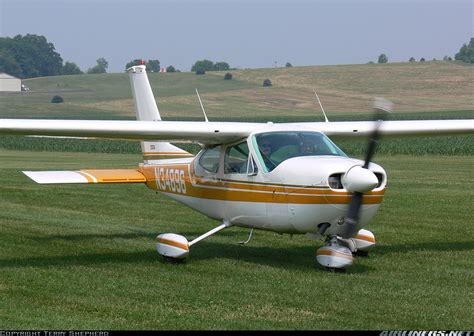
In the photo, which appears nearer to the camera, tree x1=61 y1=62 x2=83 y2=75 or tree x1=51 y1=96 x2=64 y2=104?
tree x1=51 y1=96 x2=64 y2=104

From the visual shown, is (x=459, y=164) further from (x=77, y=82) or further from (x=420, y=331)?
(x=77, y=82)

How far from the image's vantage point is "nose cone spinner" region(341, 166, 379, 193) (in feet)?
34.2

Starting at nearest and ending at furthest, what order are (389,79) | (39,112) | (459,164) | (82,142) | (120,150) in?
1. (459,164)
2. (120,150)
3. (82,142)
4. (39,112)
5. (389,79)

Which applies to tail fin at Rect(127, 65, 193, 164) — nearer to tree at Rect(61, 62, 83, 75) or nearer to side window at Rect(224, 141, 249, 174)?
side window at Rect(224, 141, 249, 174)

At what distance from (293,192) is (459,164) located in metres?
22.8

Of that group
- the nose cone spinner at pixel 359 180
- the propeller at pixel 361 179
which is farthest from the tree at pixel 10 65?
the nose cone spinner at pixel 359 180

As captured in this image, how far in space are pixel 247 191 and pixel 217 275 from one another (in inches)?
57.0

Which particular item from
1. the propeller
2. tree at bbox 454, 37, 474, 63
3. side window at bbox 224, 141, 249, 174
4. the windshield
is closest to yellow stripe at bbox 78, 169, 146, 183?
side window at bbox 224, 141, 249, 174

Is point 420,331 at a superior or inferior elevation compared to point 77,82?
superior

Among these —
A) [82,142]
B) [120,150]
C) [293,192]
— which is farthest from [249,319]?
[82,142]

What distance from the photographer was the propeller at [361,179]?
10445 millimetres

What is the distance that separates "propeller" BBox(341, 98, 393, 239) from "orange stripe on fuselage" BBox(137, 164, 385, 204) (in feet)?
0.43

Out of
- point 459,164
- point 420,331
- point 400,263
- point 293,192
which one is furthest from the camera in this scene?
point 459,164

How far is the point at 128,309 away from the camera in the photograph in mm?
9086
